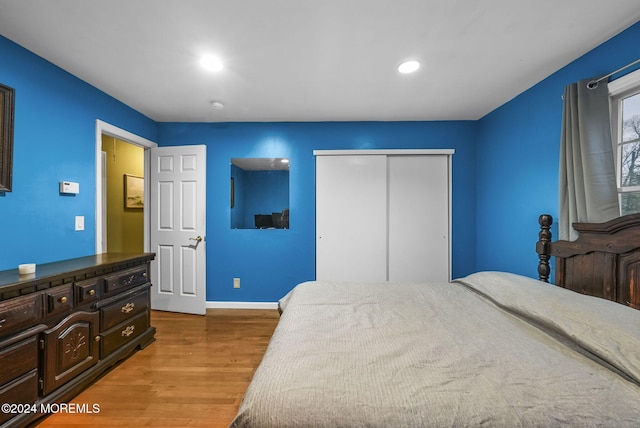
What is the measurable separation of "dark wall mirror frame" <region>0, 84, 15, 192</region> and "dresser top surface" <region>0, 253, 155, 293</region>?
57 cm

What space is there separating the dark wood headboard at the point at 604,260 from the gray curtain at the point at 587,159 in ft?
0.32

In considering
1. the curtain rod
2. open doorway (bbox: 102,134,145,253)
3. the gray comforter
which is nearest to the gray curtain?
the curtain rod

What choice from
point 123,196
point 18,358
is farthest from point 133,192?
point 18,358

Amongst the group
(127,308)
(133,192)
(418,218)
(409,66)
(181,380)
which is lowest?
(181,380)

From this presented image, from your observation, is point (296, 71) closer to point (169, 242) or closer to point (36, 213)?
point (36, 213)

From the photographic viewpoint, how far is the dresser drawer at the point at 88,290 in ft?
5.82

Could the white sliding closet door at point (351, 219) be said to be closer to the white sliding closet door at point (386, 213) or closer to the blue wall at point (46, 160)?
the white sliding closet door at point (386, 213)

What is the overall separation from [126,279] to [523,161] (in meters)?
3.69

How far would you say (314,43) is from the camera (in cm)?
177

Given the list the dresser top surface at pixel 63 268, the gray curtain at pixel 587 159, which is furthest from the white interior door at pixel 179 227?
the gray curtain at pixel 587 159

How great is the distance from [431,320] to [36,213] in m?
2.75

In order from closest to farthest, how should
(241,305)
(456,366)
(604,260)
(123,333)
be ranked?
(456,366)
(604,260)
(123,333)
(241,305)

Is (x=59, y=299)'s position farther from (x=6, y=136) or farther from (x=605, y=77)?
(x=605, y=77)

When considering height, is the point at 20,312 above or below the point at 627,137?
below
